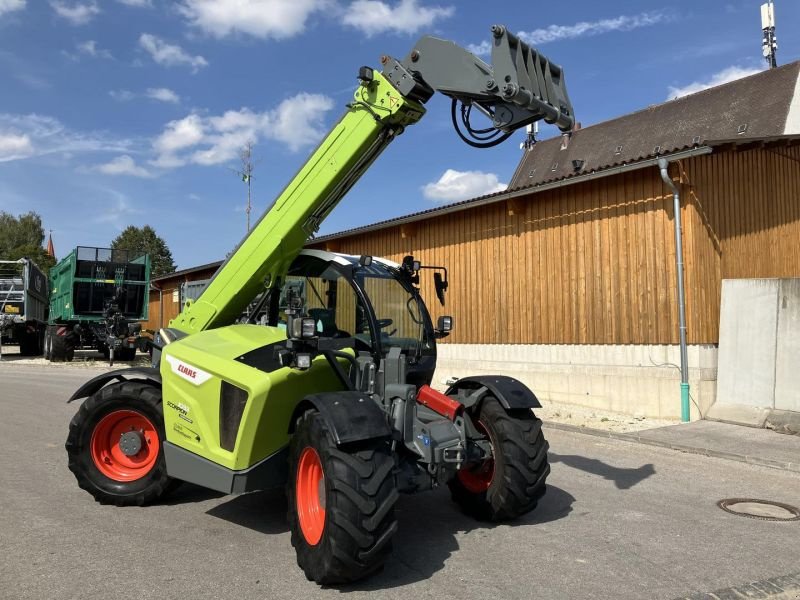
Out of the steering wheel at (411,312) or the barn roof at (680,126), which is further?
the barn roof at (680,126)

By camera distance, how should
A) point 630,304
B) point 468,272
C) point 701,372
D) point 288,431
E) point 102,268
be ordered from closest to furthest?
point 288,431, point 701,372, point 630,304, point 468,272, point 102,268

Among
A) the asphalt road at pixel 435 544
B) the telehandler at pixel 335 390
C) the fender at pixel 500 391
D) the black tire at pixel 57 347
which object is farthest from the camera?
the black tire at pixel 57 347

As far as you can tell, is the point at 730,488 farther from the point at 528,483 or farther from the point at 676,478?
the point at 528,483

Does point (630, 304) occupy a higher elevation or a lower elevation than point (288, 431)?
A: higher

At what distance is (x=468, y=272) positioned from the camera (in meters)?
14.9

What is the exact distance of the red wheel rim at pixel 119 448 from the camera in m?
5.98

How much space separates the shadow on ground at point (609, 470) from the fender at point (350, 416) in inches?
142

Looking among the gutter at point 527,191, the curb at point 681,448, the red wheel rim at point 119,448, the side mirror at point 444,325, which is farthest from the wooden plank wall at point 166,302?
the side mirror at point 444,325

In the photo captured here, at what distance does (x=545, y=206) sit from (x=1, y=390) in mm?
12199

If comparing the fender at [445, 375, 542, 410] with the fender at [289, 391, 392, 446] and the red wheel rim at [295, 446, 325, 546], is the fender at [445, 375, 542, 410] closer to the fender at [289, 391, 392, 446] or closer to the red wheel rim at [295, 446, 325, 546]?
the fender at [289, 391, 392, 446]

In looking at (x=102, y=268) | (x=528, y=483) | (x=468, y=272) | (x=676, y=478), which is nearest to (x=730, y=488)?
(x=676, y=478)

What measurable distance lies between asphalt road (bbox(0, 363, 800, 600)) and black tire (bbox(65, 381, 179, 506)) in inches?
5.3

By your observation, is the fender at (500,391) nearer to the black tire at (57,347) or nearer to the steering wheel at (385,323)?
the steering wheel at (385,323)

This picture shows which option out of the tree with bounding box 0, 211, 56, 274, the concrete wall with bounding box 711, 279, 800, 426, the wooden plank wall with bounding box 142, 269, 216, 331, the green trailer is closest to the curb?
the concrete wall with bounding box 711, 279, 800, 426
